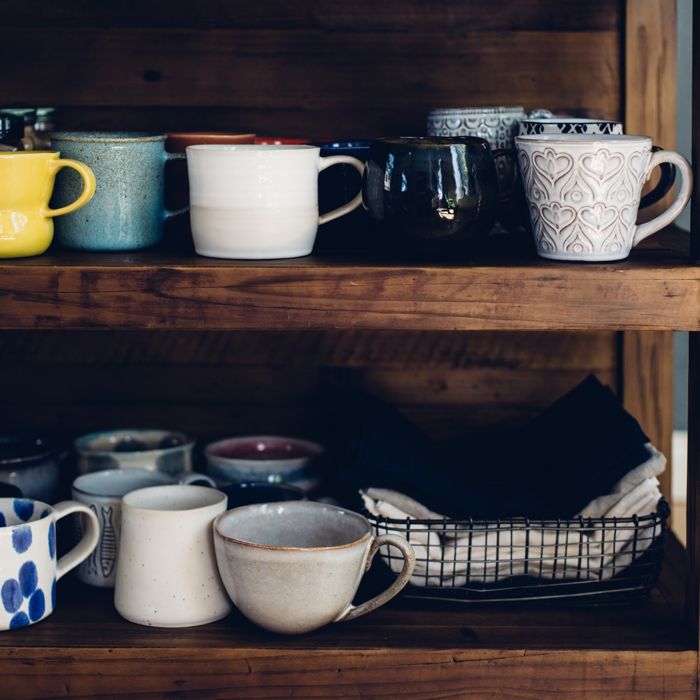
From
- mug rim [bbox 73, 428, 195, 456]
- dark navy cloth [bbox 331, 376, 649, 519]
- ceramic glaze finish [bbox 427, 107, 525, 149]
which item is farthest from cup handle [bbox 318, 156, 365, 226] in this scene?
mug rim [bbox 73, 428, 195, 456]

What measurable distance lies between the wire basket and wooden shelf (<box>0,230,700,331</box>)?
0.75ft

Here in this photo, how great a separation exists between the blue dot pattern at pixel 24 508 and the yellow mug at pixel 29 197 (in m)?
0.24

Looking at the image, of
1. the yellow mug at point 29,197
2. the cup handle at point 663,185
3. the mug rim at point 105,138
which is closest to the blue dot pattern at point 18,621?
the yellow mug at point 29,197

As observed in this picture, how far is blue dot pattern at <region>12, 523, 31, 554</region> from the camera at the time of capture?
3.07ft

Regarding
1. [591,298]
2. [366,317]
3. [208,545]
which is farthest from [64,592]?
[591,298]

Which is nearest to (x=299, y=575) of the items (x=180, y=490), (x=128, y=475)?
(x=180, y=490)

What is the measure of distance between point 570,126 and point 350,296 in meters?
0.29

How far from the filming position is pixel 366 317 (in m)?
0.88

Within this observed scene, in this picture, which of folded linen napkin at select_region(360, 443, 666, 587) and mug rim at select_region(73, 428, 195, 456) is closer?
folded linen napkin at select_region(360, 443, 666, 587)

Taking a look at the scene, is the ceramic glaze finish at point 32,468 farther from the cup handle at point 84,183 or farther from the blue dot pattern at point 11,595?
the cup handle at point 84,183

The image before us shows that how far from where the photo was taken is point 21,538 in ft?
3.08

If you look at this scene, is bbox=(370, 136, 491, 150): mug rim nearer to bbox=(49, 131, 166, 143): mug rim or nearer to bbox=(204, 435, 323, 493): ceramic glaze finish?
bbox=(49, 131, 166, 143): mug rim

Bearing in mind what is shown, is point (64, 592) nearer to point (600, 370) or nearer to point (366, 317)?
point (366, 317)

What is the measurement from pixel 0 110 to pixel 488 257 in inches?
19.5
